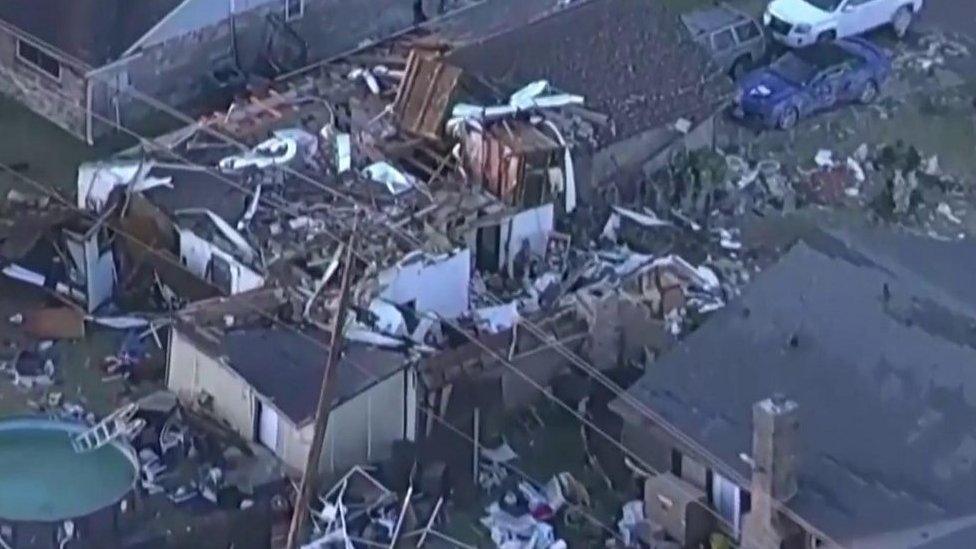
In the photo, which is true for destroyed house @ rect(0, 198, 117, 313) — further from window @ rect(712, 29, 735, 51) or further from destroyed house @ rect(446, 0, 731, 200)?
window @ rect(712, 29, 735, 51)

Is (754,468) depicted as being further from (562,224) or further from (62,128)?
(62,128)

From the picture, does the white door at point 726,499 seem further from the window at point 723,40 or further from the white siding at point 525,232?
the window at point 723,40

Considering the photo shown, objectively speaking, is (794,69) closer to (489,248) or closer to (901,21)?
(901,21)

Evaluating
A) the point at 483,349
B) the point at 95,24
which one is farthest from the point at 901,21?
the point at 483,349

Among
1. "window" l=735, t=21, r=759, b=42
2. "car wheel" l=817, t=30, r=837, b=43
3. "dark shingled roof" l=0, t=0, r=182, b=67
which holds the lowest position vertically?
"car wheel" l=817, t=30, r=837, b=43

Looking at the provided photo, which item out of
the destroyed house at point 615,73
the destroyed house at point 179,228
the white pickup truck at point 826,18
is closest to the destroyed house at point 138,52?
→ the destroyed house at point 179,228

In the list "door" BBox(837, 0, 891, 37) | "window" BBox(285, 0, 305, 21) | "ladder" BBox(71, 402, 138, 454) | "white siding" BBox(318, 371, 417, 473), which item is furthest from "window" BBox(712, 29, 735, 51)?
"ladder" BBox(71, 402, 138, 454)

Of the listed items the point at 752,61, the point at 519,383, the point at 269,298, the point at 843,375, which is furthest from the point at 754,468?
the point at 752,61
